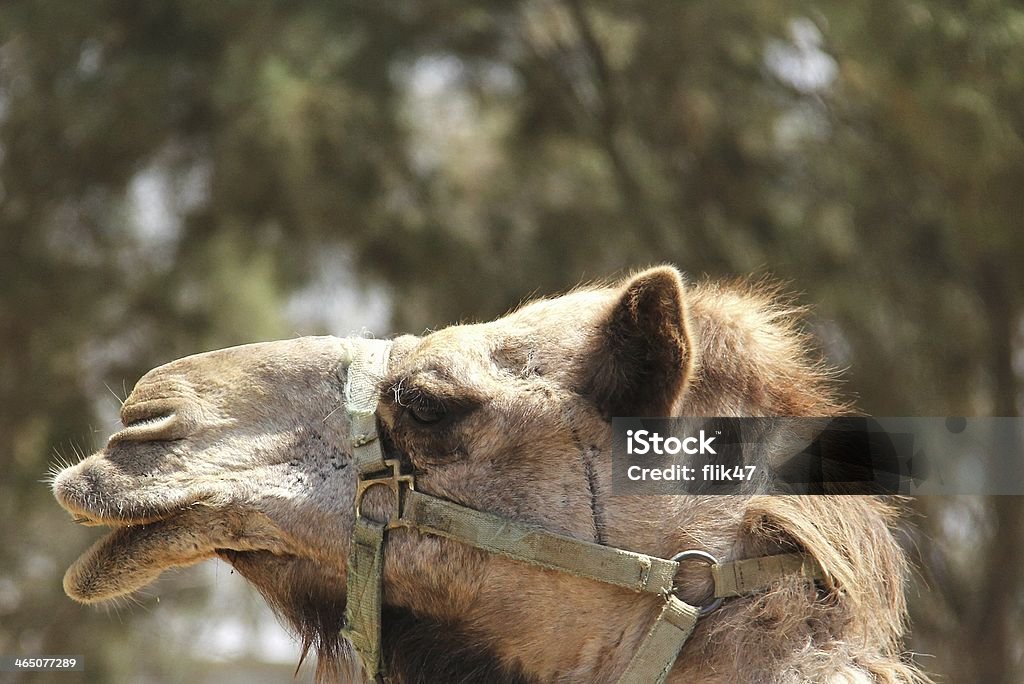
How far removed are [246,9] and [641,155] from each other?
317 cm

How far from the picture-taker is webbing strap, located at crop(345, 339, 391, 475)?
257 cm

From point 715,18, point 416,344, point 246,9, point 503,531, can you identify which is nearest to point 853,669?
point 503,531

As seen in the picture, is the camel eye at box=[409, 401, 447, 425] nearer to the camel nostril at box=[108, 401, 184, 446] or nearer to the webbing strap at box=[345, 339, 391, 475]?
the webbing strap at box=[345, 339, 391, 475]

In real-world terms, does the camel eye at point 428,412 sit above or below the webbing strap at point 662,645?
above

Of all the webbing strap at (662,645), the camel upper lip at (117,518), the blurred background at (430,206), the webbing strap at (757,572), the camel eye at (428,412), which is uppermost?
the blurred background at (430,206)

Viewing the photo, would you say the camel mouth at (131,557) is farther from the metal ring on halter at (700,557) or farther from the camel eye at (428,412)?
the metal ring on halter at (700,557)

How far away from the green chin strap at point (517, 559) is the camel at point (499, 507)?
0.02 metres

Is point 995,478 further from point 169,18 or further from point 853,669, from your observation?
point 169,18

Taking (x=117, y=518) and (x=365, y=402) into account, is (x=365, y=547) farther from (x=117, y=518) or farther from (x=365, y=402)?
(x=117, y=518)

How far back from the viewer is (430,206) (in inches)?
347

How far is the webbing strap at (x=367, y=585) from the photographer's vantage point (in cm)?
253

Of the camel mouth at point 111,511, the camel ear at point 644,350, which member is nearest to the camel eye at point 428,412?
the camel ear at point 644,350

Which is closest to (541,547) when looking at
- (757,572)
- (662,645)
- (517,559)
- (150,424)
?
(517,559)

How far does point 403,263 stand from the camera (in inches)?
346
